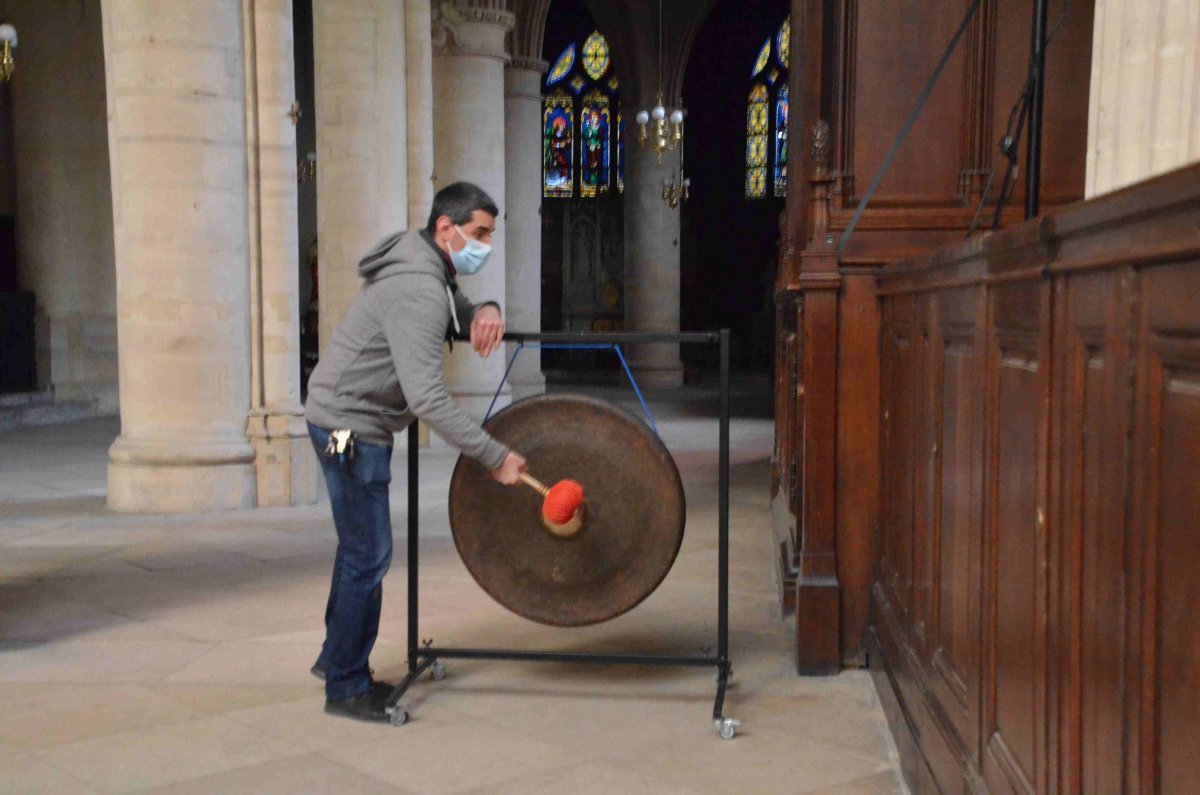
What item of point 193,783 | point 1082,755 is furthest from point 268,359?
point 1082,755

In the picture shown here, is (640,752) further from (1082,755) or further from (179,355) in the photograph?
(179,355)

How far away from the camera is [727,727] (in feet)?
13.8

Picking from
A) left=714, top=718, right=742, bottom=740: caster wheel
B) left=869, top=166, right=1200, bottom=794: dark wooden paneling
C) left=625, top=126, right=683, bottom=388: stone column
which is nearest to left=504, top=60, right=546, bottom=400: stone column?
left=625, top=126, right=683, bottom=388: stone column

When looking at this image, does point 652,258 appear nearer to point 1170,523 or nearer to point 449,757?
point 449,757

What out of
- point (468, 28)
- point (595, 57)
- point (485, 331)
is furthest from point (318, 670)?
point (595, 57)

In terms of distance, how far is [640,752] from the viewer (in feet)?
13.4

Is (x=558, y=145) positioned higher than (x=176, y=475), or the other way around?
(x=558, y=145)

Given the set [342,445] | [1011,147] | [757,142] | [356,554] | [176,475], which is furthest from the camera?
[757,142]

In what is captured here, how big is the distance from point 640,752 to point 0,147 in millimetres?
17354

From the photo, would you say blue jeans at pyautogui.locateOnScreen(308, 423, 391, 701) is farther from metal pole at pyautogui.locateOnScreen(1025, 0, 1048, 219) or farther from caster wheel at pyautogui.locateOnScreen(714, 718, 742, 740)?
metal pole at pyautogui.locateOnScreen(1025, 0, 1048, 219)

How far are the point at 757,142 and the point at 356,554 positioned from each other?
28383mm

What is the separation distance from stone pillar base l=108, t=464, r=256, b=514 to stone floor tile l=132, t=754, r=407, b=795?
5167mm

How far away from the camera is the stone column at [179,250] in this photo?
8539mm

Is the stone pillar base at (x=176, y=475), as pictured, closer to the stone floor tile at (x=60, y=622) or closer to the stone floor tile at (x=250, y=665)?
the stone floor tile at (x=60, y=622)
